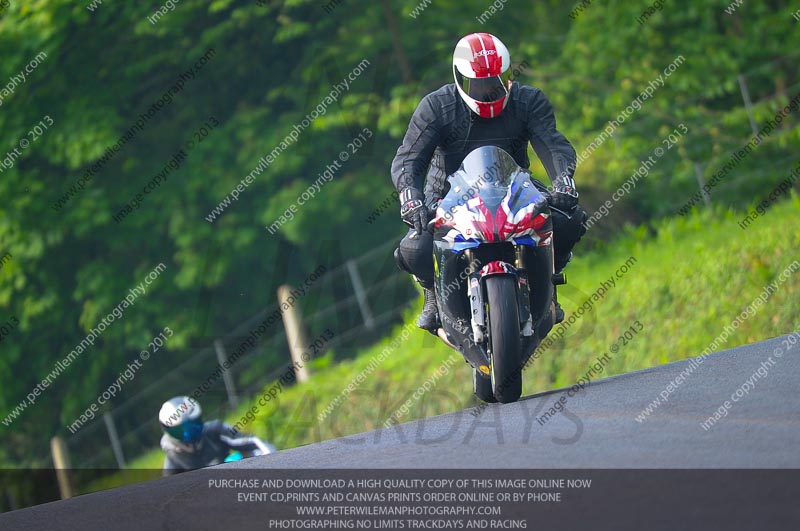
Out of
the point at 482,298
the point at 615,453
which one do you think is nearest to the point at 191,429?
the point at 482,298

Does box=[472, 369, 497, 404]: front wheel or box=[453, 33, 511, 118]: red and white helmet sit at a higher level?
box=[453, 33, 511, 118]: red and white helmet

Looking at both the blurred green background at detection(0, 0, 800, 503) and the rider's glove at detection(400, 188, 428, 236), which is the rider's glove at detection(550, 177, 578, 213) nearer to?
the rider's glove at detection(400, 188, 428, 236)

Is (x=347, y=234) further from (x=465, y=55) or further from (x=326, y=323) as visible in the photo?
(x=465, y=55)

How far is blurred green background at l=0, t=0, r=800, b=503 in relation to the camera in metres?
21.4

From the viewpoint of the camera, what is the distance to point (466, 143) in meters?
9.28

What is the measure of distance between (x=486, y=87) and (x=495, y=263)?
4.20ft

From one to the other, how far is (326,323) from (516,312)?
1471cm

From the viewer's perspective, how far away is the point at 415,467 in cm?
629

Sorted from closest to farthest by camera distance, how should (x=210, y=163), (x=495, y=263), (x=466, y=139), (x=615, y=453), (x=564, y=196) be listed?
(x=615, y=453) < (x=495, y=263) < (x=564, y=196) < (x=466, y=139) < (x=210, y=163)

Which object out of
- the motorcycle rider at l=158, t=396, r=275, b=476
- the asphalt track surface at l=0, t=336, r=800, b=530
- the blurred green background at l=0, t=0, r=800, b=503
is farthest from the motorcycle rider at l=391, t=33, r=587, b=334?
the blurred green background at l=0, t=0, r=800, b=503

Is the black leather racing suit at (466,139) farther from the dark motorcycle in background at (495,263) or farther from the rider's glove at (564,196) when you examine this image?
the dark motorcycle in background at (495,263)

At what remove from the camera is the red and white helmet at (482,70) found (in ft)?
28.7

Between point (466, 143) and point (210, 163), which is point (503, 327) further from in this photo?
point (210, 163)

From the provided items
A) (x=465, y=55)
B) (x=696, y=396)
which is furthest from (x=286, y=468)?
(x=465, y=55)
